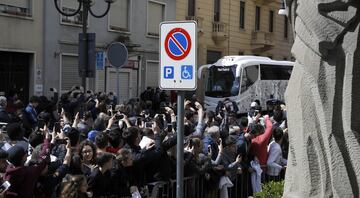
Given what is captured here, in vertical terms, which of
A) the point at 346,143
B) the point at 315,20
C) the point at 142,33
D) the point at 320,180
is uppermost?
the point at 142,33

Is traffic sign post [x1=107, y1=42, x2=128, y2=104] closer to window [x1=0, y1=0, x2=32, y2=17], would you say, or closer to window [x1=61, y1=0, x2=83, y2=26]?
window [x1=0, y1=0, x2=32, y2=17]

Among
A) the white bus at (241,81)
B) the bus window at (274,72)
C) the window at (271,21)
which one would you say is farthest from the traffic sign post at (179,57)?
the window at (271,21)

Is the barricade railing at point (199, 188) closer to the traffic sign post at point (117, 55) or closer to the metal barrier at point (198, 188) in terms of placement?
the metal barrier at point (198, 188)

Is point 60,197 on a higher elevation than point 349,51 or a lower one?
lower

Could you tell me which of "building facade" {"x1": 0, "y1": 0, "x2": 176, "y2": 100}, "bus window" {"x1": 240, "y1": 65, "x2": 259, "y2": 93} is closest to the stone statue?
"building facade" {"x1": 0, "y1": 0, "x2": 176, "y2": 100}

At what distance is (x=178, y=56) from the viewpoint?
5645 mm

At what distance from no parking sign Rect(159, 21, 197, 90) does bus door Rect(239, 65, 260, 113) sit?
1998 centimetres

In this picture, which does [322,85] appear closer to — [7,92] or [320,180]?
[320,180]

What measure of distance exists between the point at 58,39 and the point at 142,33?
225 inches

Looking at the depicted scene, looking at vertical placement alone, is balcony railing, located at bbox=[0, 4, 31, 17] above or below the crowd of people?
above

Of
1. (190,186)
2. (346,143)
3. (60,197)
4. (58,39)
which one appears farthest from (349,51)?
(58,39)

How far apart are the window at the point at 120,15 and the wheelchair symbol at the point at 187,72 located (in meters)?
21.6

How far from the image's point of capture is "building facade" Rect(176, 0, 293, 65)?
32531 millimetres

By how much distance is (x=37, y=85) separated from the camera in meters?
22.6
